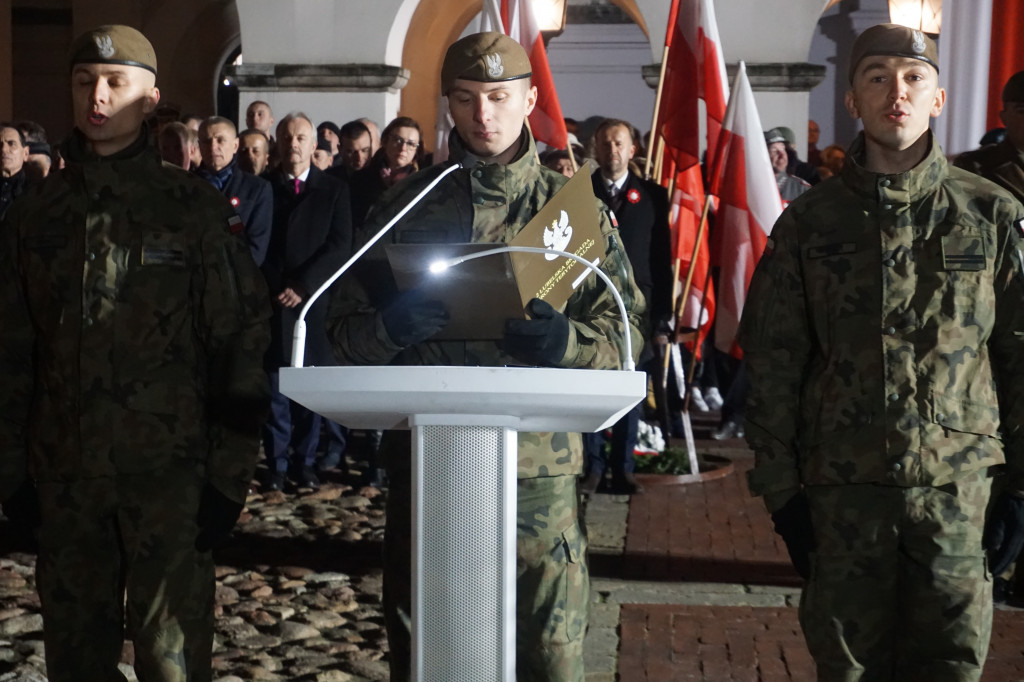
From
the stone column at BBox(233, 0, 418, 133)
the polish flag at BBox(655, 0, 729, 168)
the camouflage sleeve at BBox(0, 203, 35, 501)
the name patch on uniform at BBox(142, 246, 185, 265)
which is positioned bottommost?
the camouflage sleeve at BBox(0, 203, 35, 501)

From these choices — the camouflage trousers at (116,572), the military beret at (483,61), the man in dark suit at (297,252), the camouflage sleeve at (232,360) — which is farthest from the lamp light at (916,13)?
the camouflage trousers at (116,572)

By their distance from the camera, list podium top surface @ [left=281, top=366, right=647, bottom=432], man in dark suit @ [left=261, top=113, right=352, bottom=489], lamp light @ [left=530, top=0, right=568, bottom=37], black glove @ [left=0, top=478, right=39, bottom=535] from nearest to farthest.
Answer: podium top surface @ [left=281, top=366, right=647, bottom=432]
black glove @ [left=0, top=478, right=39, bottom=535]
man in dark suit @ [left=261, top=113, right=352, bottom=489]
lamp light @ [left=530, top=0, right=568, bottom=37]

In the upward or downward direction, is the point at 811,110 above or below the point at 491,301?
above

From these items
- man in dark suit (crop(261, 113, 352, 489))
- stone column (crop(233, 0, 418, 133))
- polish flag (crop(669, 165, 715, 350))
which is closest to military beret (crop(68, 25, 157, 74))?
man in dark suit (crop(261, 113, 352, 489))

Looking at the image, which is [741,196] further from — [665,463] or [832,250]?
[832,250]

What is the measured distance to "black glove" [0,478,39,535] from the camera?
134 inches

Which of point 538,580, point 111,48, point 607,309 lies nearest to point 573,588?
point 538,580

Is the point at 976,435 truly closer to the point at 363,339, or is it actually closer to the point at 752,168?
the point at 363,339

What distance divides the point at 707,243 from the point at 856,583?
587cm

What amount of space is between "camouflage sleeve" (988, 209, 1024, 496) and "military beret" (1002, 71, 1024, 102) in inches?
98.6

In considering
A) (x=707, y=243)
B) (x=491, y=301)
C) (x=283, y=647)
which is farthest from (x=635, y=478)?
(x=491, y=301)

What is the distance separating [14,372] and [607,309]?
1413 mm

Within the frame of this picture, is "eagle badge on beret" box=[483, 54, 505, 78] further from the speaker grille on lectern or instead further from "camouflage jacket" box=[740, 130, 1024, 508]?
the speaker grille on lectern

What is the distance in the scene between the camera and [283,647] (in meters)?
5.09
